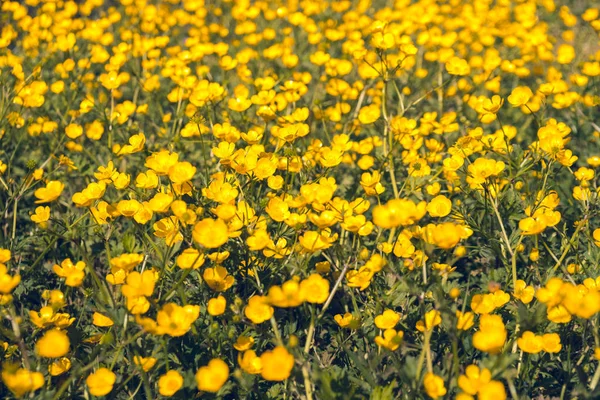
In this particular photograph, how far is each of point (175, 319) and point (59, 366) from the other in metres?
→ 0.56

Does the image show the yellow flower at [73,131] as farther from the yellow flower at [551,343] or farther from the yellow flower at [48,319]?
the yellow flower at [551,343]

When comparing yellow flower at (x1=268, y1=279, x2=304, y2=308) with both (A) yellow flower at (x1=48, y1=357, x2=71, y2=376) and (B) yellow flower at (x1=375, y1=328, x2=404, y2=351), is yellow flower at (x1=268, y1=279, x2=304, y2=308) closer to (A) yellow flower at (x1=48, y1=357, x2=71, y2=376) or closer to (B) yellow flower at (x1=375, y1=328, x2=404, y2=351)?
(B) yellow flower at (x1=375, y1=328, x2=404, y2=351)

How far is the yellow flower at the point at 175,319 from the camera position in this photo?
207cm

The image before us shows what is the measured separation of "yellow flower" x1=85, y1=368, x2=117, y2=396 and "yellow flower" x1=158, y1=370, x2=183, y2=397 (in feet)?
0.55

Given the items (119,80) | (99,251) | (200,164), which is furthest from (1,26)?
(99,251)

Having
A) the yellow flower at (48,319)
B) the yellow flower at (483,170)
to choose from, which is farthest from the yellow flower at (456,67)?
the yellow flower at (48,319)

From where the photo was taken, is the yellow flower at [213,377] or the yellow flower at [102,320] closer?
the yellow flower at [213,377]

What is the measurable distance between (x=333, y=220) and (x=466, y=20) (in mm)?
4136

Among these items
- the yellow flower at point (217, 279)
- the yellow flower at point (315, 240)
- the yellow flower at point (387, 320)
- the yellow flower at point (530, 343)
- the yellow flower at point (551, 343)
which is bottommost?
the yellow flower at point (387, 320)

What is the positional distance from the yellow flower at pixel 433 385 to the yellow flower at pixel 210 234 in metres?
0.83

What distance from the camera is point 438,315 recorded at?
2.18 meters

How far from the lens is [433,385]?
1.97 metres

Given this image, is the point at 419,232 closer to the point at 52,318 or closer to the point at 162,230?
the point at 162,230

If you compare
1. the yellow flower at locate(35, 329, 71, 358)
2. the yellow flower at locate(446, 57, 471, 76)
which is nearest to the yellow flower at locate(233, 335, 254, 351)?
the yellow flower at locate(35, 329, 71, 358)
